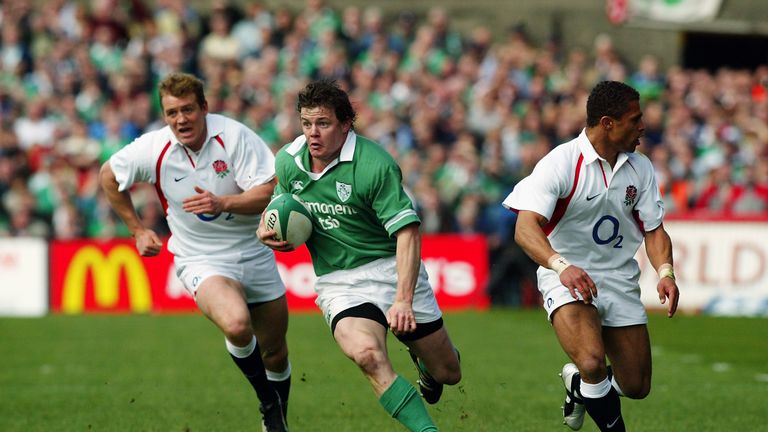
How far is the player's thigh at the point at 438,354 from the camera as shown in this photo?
8.11 metres

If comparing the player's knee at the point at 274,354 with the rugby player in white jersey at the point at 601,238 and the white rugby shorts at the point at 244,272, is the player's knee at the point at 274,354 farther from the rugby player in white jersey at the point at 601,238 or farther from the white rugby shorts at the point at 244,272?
the rugby player in white jersey at the point at 601,238

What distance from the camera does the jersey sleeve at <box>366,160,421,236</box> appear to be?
7.53 metres

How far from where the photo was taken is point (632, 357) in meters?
8.09

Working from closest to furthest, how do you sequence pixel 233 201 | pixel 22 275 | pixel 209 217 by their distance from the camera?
pixel 233 201 → pixel 209 217 → pixel 22 275

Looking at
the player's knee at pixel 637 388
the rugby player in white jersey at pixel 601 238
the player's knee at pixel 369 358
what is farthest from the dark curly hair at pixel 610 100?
the player's knee at pixel 369 358

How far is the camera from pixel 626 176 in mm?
7898

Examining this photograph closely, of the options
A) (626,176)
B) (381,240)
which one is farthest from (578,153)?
(381,240)

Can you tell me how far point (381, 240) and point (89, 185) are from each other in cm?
1282

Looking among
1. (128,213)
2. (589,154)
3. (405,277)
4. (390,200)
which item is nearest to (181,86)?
(128,213)

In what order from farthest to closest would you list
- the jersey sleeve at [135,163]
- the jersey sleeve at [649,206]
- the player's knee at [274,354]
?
the player's knee at [274,354]
the jersey sleeve at [135,163]
the jersey sleeve at [649,206]

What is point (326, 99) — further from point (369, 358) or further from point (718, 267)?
point (718, 267)

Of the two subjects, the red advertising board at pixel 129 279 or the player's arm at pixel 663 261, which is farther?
the red advertising board at pixel 129 279

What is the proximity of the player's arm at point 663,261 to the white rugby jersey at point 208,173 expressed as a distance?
2.58 metres

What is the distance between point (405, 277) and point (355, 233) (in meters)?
0.63
